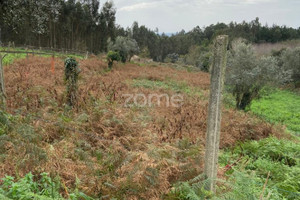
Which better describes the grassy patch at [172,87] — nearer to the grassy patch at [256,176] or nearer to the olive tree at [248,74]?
Result: the olive tree at [248,74]

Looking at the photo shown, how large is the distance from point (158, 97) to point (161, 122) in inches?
203

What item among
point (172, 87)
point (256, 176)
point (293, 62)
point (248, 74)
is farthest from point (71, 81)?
point (293, 62)

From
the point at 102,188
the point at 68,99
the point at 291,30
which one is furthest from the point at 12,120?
the point at 291,30

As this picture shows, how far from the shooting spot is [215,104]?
2.77 metres

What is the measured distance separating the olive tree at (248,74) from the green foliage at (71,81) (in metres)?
9.66

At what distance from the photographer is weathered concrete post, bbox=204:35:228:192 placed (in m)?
2.67

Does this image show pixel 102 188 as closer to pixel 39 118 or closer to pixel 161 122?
pixel 39 118

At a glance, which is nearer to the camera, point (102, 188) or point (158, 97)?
point (102, 188)

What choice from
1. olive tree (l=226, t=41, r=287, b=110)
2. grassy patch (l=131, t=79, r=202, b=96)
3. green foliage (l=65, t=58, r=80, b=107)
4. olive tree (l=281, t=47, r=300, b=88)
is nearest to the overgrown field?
green foliage (l=65, t=58, r=80, b=107)

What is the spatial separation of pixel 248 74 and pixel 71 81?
1011cm

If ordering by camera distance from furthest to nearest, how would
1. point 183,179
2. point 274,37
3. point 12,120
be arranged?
1. point 274,37
2. point 12,120
3. point 183,179

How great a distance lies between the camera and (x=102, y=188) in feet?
10.5

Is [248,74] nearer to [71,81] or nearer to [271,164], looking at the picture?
[271,164]

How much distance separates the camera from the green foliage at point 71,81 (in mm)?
7234
